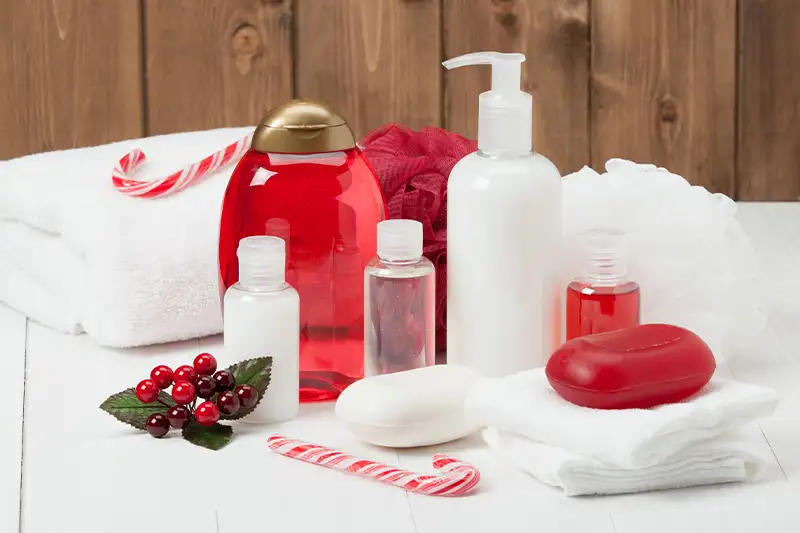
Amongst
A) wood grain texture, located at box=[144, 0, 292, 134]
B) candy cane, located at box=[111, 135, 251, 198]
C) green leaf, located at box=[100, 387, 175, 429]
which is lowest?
green leaf, located at box=[100, 387, 175, 429]

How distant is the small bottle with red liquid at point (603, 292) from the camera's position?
0.87m

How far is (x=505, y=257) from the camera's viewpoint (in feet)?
2.80

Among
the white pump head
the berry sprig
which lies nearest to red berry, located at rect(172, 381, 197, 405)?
the berry sprig

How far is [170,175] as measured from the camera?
3.40ft

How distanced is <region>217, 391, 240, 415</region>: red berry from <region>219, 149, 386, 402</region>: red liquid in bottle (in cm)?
8

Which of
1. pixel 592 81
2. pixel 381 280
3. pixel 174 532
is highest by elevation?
pixel 592 81

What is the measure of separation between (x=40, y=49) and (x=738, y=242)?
0.86 meters

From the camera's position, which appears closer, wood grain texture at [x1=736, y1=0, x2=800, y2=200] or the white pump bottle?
the white pump bottle

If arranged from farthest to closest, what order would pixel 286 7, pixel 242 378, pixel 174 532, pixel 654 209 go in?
pixel 286 7 → pixel 654 209 → pixel 242 378 → pixel 174 532

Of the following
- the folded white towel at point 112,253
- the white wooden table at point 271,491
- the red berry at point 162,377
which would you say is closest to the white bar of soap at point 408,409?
the white wooden table at point 271,491

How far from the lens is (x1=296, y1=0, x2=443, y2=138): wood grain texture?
1483mm

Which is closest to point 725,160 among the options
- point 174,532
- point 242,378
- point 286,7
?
point 286,7

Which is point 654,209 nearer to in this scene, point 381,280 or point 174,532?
point 381,280

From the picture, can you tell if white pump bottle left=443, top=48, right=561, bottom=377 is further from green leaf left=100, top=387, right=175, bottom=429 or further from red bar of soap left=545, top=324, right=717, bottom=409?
green leaf left=100, top=387, right=175, bottom=429
